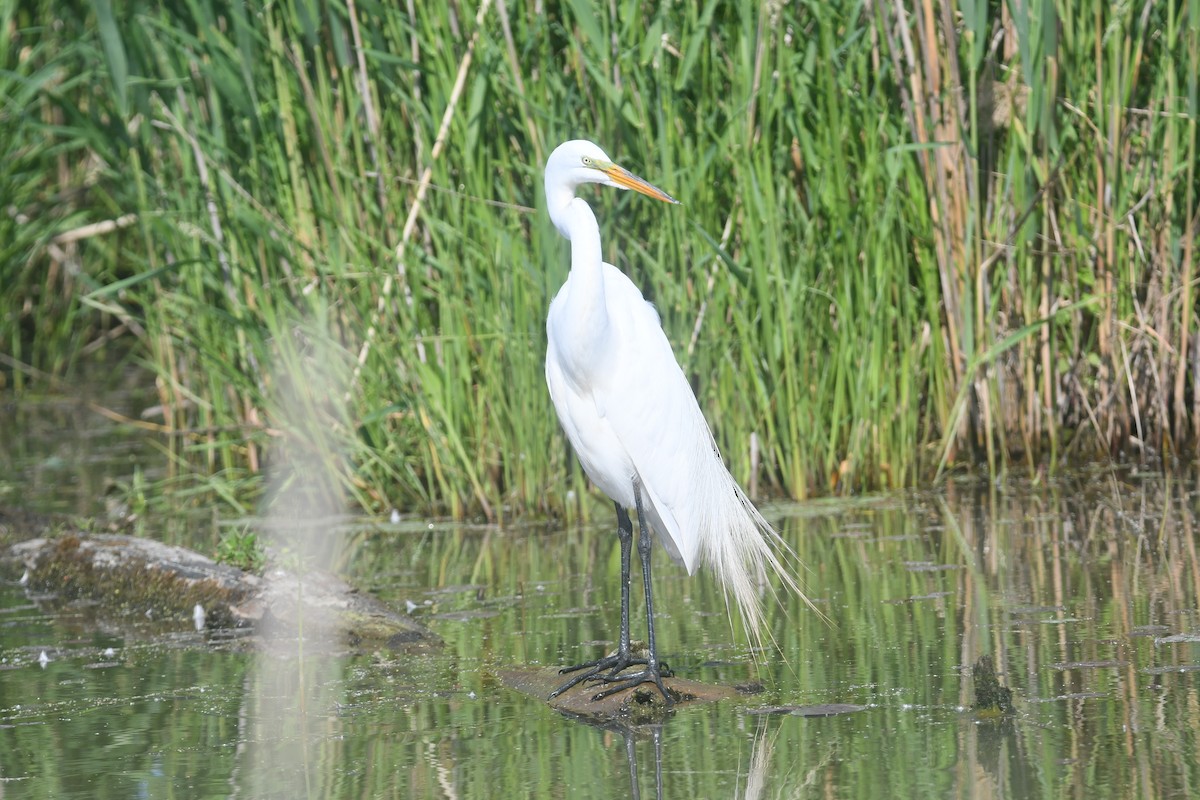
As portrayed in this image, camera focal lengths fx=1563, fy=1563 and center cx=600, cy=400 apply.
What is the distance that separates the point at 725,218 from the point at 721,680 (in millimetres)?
2366

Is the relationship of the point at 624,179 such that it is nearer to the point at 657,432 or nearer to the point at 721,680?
the point at 657,432

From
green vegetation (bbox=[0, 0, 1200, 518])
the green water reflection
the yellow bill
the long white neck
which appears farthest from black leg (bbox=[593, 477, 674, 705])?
green vegetation (bbox=[0, 0, 1200, 518])

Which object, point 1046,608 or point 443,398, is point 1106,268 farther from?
point 443,398

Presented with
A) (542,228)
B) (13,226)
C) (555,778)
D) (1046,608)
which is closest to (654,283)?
(542,228)

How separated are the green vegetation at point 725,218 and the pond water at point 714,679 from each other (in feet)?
1.35

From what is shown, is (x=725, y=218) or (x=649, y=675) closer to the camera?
(x=649, y=675)

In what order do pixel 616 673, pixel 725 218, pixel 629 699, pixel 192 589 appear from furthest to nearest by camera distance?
1. pixel 725 218
2. pixel 192 589
3. pixel 616 673
4. pixel 629 699

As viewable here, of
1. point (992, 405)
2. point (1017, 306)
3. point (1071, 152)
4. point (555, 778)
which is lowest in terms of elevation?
point (555, 778)

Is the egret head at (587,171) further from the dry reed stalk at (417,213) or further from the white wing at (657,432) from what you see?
the dry reed stalk at (417,213)

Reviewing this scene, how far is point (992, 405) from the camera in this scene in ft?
19.2

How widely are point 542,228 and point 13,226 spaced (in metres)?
5.29

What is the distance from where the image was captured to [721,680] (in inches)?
150

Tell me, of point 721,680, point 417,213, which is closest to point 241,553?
point 417,213

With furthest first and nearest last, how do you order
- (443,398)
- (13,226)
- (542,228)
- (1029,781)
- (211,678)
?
(13,226)
(443,398)
(542,228)
(211,678)
(1029,781)
